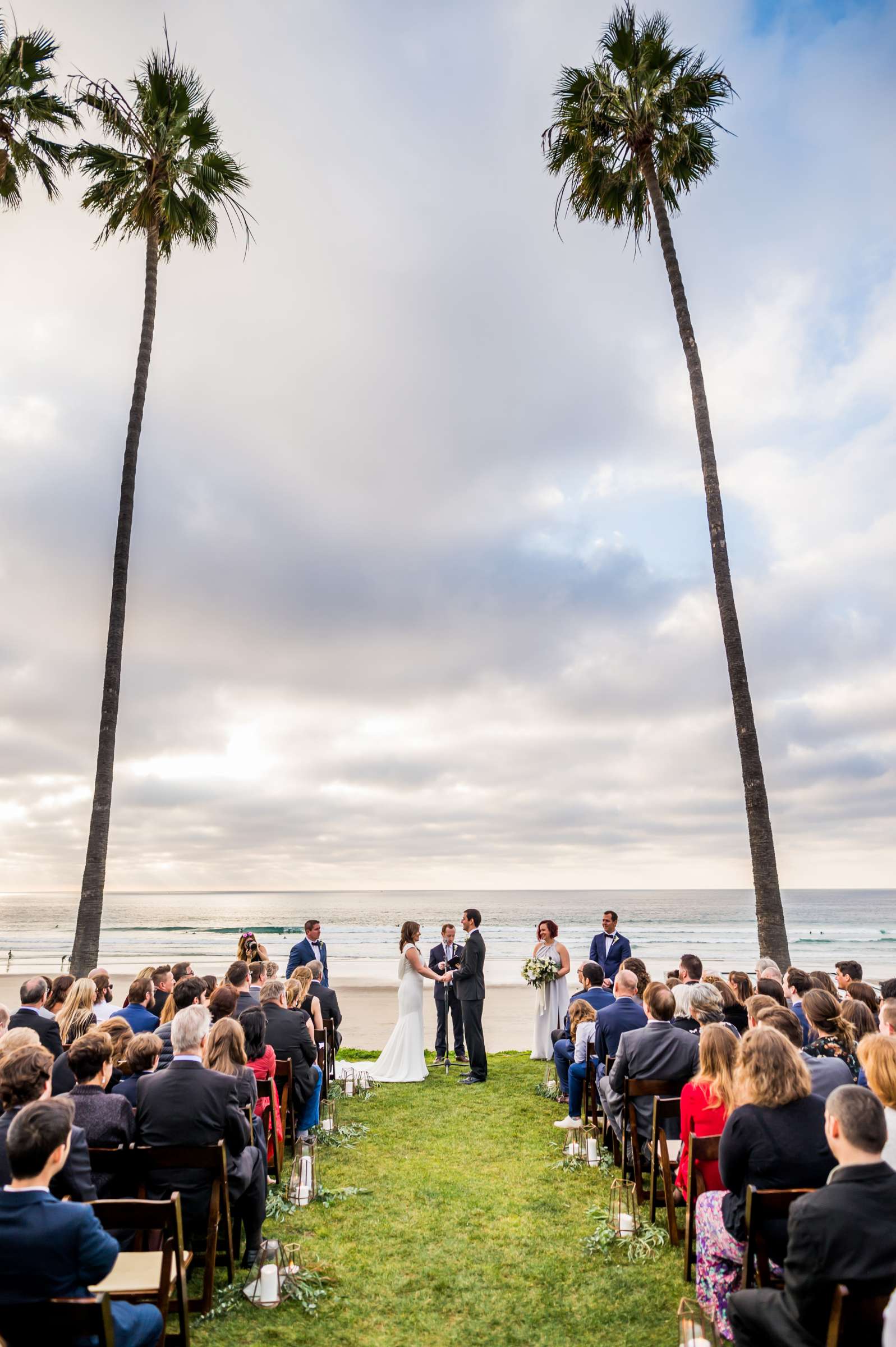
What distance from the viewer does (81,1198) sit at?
12.1ft

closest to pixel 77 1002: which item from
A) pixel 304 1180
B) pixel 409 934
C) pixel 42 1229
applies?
pixel 304 1180

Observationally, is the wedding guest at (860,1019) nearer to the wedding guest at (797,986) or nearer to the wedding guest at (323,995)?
the wedding guest at (797,986)

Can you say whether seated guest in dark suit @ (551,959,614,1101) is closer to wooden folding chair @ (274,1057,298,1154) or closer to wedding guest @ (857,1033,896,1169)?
wooden folding chair @ (274,1057,298,1154)

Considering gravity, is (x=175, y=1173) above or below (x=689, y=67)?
below

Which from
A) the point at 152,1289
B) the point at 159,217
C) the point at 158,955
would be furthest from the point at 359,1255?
the point at 158,955

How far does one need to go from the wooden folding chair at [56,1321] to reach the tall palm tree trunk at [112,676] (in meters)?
7.18

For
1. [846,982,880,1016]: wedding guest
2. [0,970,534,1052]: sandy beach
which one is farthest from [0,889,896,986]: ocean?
[846,982,880,1016]: wedding guest

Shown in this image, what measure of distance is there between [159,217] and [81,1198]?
13.9 meters

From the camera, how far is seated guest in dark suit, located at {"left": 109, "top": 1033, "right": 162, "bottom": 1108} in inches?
204

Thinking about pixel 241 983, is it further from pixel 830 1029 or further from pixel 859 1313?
pixel 859 1313

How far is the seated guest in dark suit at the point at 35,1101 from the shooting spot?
367 centimetres

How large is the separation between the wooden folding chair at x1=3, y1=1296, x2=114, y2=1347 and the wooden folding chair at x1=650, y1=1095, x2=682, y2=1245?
3.49 m

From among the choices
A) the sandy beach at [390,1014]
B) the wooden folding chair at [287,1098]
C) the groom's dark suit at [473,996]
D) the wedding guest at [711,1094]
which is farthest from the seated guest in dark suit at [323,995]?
the wedding guest at [711,1094]

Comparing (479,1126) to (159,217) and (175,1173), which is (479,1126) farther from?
(159,217)
